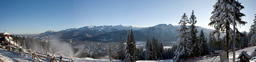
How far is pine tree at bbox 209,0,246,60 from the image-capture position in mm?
16967

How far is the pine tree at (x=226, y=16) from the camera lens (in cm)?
1697

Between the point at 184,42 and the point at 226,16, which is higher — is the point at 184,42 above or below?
below

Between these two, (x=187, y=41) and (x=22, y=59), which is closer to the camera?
(x=22, y=59)

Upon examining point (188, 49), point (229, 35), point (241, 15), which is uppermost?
point (241, 15)

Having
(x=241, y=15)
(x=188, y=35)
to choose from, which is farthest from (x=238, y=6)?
(x=188, y=35)

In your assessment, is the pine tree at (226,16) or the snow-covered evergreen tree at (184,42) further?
the snow-covered evergreen tree at (184,42)

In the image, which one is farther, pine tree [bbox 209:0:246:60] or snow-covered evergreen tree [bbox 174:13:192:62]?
snow-covered evergreen tree [bbox 174:13:192:62]

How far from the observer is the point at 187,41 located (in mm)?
33625

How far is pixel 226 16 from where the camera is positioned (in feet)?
56.6

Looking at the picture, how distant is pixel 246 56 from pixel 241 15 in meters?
6.19

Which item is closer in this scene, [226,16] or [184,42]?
[226,16]

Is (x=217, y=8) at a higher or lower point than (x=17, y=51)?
higher

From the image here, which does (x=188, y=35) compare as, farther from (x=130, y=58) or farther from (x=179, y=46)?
(x=130, y=58)

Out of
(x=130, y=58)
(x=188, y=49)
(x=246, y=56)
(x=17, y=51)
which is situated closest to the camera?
(x=246, y=56)
